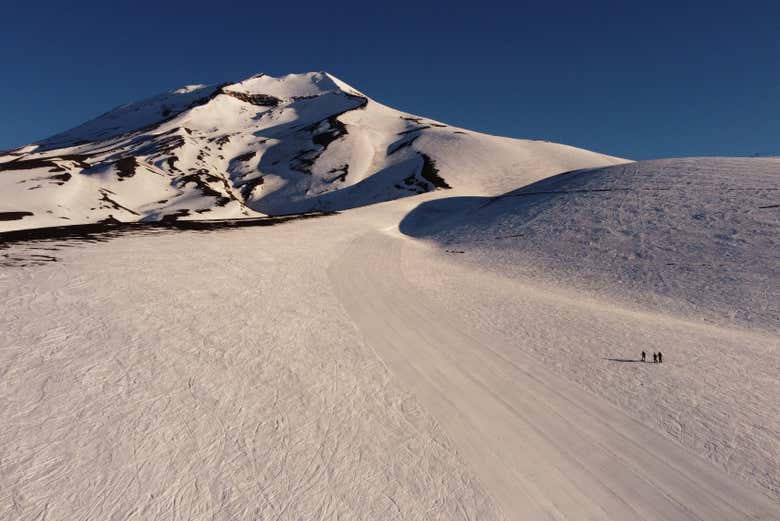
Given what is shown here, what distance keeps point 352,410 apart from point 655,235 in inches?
991

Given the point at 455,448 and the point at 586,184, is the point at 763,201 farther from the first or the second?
the point at 455,448

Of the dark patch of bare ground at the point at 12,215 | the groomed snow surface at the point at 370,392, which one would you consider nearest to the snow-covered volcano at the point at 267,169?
the dark patch of bare ground at the point at 12,215

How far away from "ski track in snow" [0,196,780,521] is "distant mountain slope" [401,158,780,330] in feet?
17.1

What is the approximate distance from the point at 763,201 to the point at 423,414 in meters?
31.2

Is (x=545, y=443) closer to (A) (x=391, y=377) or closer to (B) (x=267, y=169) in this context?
(A) (x=391, y=377)

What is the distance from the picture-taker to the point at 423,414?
7469mm

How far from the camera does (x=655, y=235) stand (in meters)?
24.6

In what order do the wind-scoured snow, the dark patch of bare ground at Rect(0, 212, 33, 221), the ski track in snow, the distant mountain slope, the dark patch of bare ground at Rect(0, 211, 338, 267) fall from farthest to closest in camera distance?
1. the dark patch of bare ground at Rect(0, 212, 33, 221)
2. the distant mountain slope
3. the dark patch of bare ground at Rect(0, 211, 338, 267)
4. the wind-scoured snow
5. the ski track in snow

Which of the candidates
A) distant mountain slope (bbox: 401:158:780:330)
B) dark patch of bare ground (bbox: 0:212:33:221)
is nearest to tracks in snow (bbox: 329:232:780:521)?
distant mountain slope (bbox: 401:158:780:330)

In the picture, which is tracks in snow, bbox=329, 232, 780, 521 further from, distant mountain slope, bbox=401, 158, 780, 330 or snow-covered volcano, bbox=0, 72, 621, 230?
snow-covered volcano, bbox=0, 72, 621, 230

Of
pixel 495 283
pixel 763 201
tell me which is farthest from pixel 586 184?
pixel 495 283

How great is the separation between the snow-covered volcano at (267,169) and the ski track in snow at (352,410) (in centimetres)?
5616

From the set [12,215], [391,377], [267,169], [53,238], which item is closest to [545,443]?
[391,377]

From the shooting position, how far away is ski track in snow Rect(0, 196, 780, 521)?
534cm
